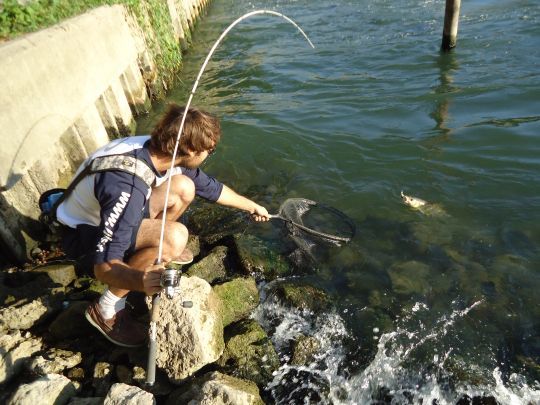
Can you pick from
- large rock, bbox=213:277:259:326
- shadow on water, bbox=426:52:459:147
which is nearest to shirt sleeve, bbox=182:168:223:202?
large rock, bbox=213:277:259:326

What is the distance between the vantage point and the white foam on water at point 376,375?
13.0 ft

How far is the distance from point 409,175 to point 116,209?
474 centimetres

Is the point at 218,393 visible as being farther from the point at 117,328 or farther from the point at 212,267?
the point at 212,267

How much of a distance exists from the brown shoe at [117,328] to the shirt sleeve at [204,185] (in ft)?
4.75

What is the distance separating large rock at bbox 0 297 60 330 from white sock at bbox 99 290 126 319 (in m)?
0.70

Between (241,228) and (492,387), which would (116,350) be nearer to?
(241,228)

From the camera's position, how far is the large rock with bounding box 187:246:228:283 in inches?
→ 198

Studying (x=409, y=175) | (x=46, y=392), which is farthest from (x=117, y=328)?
(x=409, y=175)

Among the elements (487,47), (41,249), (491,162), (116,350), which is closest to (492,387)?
(116,350)

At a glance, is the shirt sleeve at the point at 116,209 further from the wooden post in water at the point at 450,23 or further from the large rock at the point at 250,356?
the wooden post in water at the point at 450,23

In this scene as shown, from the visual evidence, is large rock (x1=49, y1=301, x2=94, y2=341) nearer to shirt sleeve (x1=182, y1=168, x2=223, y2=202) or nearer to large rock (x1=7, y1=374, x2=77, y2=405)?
large rock (x1=7, y1=374, x2=77, y2=405)

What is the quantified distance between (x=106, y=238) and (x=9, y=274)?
6.45ft

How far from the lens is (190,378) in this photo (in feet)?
12.7

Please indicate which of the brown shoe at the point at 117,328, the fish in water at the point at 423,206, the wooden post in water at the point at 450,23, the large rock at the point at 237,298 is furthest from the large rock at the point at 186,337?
the wooden post in water at the point at 450,23
